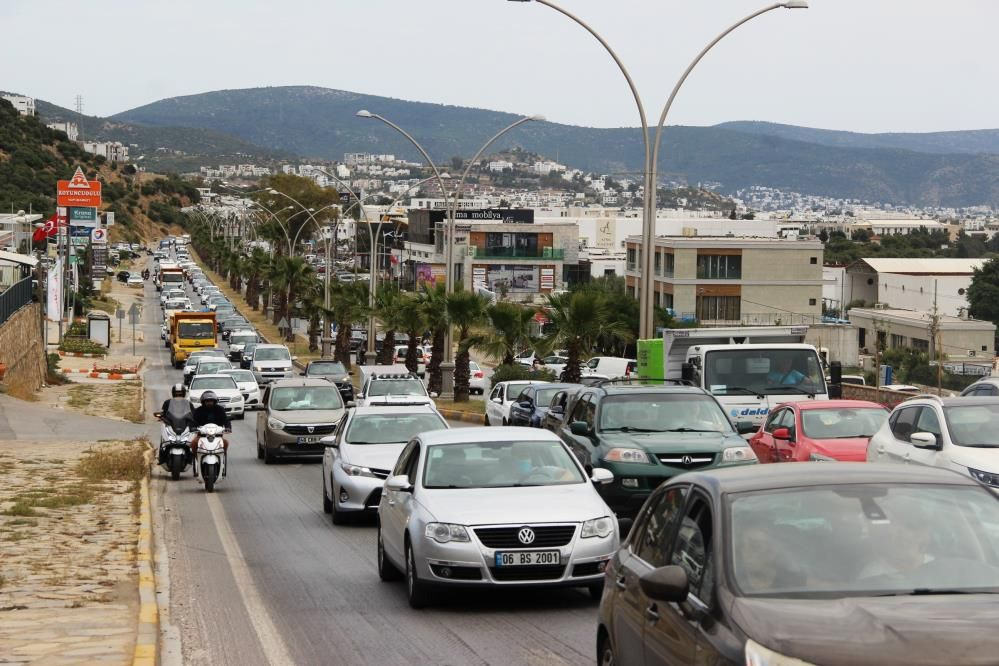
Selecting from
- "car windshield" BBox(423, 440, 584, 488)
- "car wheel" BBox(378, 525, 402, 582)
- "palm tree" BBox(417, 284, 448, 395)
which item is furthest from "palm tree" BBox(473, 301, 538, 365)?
"car windshield" BBox(423, 440, 584, 488)

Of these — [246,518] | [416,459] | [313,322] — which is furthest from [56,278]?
[416,459]

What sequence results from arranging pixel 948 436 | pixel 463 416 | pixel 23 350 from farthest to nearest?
1. pixel 23 350
2. pixel 463 416
3. pixel 948 436

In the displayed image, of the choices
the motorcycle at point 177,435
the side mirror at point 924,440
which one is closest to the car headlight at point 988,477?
the side mirror at point 924,440

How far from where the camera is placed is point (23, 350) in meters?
48.5

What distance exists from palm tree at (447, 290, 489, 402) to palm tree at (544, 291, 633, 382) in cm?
540

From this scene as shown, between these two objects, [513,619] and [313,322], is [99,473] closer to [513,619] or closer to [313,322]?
[513,619]

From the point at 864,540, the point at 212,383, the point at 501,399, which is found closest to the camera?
the point at 864,540

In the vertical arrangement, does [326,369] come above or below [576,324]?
below

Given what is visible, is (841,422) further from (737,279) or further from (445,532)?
(737,279)

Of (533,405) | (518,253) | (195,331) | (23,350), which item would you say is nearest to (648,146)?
(533,405)

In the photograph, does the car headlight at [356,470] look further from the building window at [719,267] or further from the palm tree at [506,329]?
the building window at [719,267]

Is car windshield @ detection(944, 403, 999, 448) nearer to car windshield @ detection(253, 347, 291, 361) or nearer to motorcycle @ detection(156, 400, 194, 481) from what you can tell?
motorcycle @ detection(156, 400, 194, 481)

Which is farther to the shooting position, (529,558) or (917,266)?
(917,266)

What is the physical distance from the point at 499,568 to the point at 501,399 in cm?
2461
